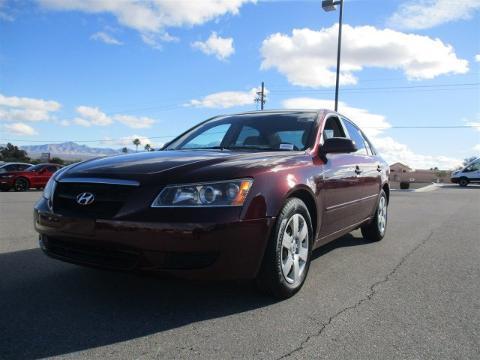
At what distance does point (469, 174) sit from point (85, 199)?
112 feet

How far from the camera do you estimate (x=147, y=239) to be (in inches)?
115

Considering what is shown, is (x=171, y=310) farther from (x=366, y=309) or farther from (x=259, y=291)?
(x=366, y=309)

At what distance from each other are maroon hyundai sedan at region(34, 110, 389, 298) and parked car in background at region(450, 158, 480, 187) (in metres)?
31.9

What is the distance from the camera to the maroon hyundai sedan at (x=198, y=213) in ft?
9.70

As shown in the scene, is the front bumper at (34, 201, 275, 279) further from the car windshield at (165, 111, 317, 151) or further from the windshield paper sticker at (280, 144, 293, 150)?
the car windshield at (165, 111, 317, 151)

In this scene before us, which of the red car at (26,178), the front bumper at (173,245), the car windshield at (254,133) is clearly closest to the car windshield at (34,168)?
the red car at (26,178)

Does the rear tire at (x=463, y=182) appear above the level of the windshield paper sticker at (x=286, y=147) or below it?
below

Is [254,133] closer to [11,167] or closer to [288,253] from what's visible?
[288,253]

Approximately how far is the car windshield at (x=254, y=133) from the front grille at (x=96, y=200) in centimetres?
153

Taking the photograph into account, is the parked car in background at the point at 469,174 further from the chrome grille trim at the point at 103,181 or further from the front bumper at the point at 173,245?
the chrome grille trim at the point at 103,181

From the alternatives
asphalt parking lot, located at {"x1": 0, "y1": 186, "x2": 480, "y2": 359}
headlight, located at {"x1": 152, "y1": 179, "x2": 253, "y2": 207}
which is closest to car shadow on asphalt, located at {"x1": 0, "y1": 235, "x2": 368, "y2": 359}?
asphalt parking lot, located at {"x1": 0, "y1": 186, "x2": 480, "y2": 359}

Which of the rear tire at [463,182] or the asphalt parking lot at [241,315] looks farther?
the rear tire at [463,182]

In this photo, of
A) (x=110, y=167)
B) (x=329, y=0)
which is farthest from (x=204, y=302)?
(x=329, y=0)

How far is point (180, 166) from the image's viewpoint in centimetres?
326
